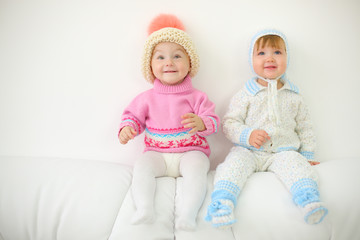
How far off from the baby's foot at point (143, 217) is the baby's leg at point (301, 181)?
1.61 ft

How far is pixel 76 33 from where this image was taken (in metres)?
1.34

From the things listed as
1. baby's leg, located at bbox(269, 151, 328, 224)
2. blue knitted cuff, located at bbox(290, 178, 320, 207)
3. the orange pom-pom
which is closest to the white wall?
the orange pom-pom

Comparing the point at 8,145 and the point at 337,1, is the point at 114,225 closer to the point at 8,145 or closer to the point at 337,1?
the point at 8,145

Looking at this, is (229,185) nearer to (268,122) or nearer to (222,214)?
(222,214)

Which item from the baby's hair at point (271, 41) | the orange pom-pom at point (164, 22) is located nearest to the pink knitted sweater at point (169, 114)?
the orange pom-pom at point (164, 22)

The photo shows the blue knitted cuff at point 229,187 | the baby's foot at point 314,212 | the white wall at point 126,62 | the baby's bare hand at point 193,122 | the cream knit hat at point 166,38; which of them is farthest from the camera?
the white wall at point 126,62

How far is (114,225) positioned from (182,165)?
0.37 meters

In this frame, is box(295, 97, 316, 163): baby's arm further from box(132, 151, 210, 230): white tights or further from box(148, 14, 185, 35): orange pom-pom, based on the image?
box(148, 14, 185, 35): orange pom-pom

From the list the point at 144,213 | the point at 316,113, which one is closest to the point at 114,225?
the point at 144,213

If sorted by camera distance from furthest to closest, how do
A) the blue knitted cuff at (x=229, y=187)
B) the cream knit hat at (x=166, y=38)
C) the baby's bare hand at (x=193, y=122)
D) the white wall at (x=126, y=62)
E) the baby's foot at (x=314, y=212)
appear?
the white wall at (x=126, y=62) → the cream knit hat at (x=166, y=38) → the baby's bare hand at (x=193, y=122) → the blue knitted cuff at (x=229, y=187) → the baby's foot at (x=314, y=212)

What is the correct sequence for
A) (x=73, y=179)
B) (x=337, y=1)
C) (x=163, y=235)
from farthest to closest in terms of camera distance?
(x=337, y=1)
(x=73, y=179)
(x=163, y=235)

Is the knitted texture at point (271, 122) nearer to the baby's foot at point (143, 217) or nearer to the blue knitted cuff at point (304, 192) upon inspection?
the blue knitted cuff at point (304, 192)

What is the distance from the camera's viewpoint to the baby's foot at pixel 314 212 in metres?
0.81

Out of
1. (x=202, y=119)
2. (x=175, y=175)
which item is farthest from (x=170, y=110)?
(x=175, y=175)
